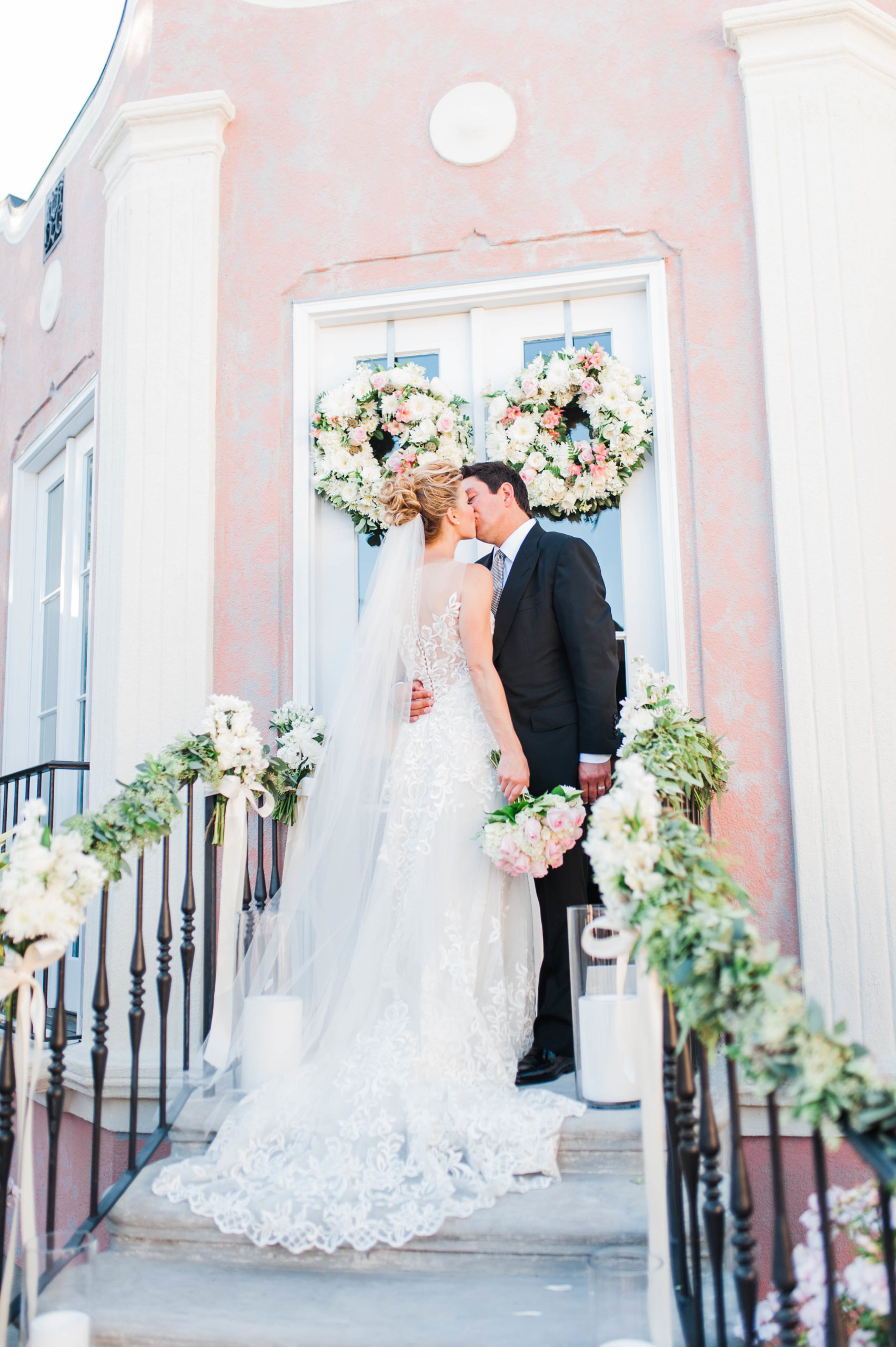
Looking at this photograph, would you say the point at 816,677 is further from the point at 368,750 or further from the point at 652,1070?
the point at 652,1070

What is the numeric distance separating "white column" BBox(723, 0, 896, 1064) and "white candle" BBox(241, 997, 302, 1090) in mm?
1929

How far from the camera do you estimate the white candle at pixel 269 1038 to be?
11.8 feet

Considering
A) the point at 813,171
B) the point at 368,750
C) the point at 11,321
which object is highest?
the point at 11,321

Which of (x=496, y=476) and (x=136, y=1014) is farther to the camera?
(x=496, y=476)

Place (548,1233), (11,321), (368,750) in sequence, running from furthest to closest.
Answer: (11,321) → (368,750) → (548,1233)

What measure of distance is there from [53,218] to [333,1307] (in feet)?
20.3

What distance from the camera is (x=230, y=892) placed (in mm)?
4090

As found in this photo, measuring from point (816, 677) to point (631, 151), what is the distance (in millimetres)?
2499

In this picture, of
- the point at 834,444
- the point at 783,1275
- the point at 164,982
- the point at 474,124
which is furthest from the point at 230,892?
the point at 474,124

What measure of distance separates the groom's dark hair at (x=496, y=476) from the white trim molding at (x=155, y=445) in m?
1.25

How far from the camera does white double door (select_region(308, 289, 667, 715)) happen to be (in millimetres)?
4922

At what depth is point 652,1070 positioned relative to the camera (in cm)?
259

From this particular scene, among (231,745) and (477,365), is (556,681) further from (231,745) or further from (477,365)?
(477,365)

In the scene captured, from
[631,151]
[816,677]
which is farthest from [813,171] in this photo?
[816,677]
